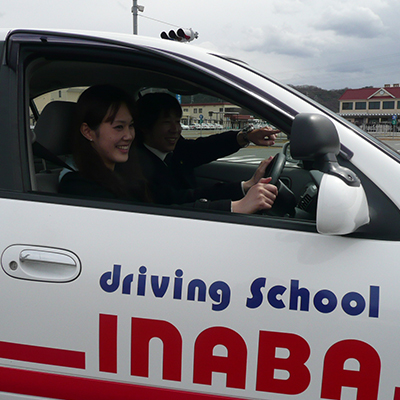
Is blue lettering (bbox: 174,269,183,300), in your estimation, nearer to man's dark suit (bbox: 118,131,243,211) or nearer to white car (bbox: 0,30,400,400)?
white car (bbox: 0,30,400,400)

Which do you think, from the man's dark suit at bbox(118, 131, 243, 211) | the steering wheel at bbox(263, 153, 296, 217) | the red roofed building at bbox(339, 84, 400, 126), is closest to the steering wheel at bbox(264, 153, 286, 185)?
the steering wheel at bbox(263, 153, 296, 217)

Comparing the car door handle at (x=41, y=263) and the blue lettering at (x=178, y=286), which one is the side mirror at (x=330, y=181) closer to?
the blue lettering at (x=178, y=286)

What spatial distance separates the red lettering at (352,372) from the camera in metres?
1.14

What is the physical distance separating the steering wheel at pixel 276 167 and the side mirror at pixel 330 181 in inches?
32.9

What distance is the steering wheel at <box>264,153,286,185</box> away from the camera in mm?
2023

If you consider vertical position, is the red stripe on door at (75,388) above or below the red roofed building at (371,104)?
below

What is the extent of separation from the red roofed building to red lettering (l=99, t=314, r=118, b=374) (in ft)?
237

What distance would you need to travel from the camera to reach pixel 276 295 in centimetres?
119

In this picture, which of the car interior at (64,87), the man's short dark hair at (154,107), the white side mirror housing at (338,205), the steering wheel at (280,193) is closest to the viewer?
the white side mirror housing at (338,205)

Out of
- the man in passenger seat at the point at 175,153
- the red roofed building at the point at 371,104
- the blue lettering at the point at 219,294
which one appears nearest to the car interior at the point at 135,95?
the man in passenger seat at the point at 175,153

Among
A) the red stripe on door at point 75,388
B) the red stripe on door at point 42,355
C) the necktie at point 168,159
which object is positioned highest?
the necktie at point 168,159

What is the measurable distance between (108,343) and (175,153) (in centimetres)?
171

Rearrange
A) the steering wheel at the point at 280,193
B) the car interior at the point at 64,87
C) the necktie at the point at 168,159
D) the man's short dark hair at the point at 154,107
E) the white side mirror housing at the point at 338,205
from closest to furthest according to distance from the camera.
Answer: the white side mirror housing at the point at 338,205, the car interior at the point at 64,87, the steering wheel at the point at 280,193, the man's short dark hair at the point at 154,107, the necktie at the point at 168,159

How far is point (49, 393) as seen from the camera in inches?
50.4
